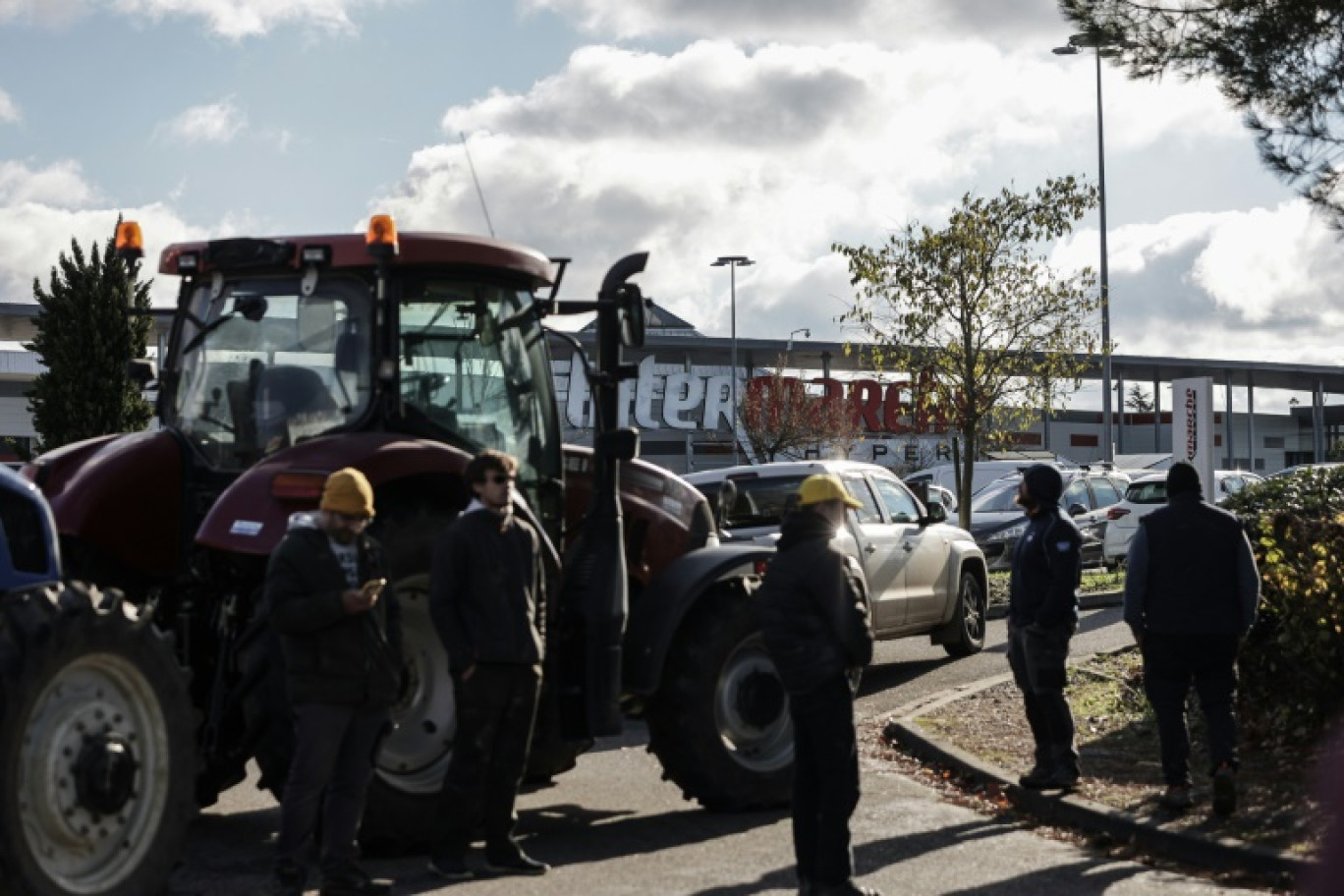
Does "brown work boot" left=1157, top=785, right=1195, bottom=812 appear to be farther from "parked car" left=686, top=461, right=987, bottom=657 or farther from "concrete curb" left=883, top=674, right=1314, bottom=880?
"parked car" left=686, top=461, right=987, bottom=657

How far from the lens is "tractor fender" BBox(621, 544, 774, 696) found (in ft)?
29.6

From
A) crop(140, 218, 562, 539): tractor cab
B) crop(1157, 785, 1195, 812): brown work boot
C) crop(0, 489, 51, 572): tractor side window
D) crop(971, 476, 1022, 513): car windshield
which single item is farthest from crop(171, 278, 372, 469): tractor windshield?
crop(971, 476, 1022, 513): car windshield

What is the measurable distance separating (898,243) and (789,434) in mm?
42170

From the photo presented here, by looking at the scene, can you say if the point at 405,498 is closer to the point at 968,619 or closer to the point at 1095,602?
the point at 968,619

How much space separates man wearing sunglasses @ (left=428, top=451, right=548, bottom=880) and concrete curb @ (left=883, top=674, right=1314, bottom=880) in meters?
2.91

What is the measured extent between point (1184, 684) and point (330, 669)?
15.0 feet

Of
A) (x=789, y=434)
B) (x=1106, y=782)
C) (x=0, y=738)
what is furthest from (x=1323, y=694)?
(x=789, y=434)

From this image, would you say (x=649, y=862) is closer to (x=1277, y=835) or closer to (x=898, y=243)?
(x=1277, y=835)

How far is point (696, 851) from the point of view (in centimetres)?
853

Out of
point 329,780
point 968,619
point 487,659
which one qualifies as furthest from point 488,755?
point 968,619

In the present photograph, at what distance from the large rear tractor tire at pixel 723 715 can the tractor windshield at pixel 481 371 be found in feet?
3.80

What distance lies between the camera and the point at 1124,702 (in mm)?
13039

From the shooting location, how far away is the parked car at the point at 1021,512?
26938 millimetres

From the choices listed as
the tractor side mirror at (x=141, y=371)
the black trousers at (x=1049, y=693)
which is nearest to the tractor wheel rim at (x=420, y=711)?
the tractor side mirror at (x=141, y=371)
